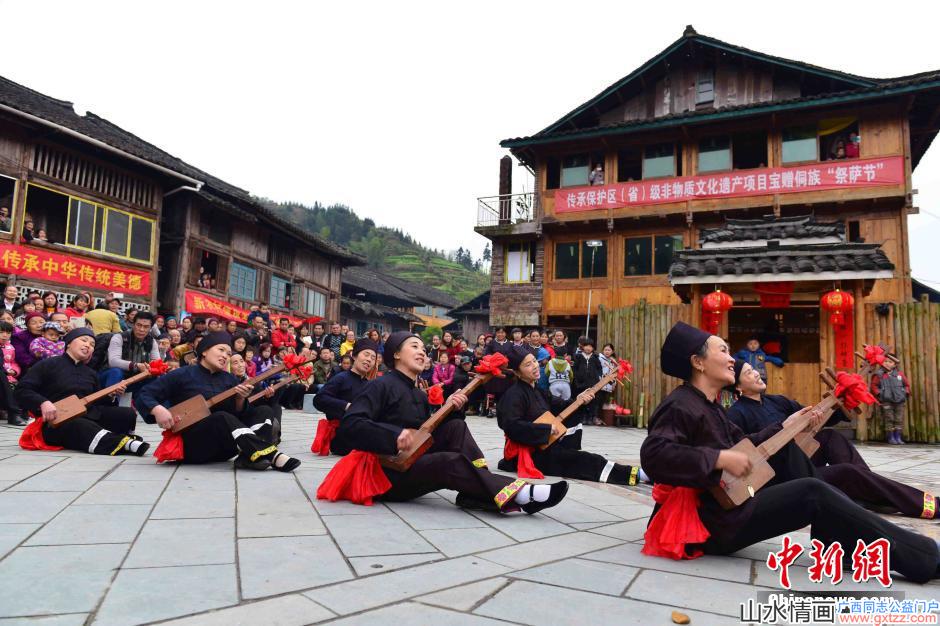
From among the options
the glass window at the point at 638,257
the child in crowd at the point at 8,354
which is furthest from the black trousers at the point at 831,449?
the glass window at the point at 638,257

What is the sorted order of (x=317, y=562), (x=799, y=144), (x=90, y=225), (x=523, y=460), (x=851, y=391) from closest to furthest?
1. (x=317, y=562)
2. (x=851, y=391)
3. (x=523, y=460)
4. (x=90, y=225)
5. (x=799, y=144)

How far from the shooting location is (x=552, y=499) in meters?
3.85

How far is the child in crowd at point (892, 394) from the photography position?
31.3 ft

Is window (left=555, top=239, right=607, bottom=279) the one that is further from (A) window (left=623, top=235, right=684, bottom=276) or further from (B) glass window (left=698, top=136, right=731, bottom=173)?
(B) glass window (left=698, top=136, right=731, bottom=173)

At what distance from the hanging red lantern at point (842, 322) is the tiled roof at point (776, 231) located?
2.28 meters

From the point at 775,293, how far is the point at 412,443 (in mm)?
8895

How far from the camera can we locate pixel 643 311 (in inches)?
476

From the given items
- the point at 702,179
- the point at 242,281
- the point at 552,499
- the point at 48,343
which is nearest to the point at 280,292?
the point at 242,281

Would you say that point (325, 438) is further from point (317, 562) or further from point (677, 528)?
point (677, 528)

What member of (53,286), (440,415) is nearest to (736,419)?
(440,415)

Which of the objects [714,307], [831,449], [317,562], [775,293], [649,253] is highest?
[649,253]

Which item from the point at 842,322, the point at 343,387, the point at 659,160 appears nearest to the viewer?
the point at 343,387

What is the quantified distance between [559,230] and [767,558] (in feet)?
55.5

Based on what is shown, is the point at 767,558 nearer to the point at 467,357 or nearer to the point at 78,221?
the point at 467,357
